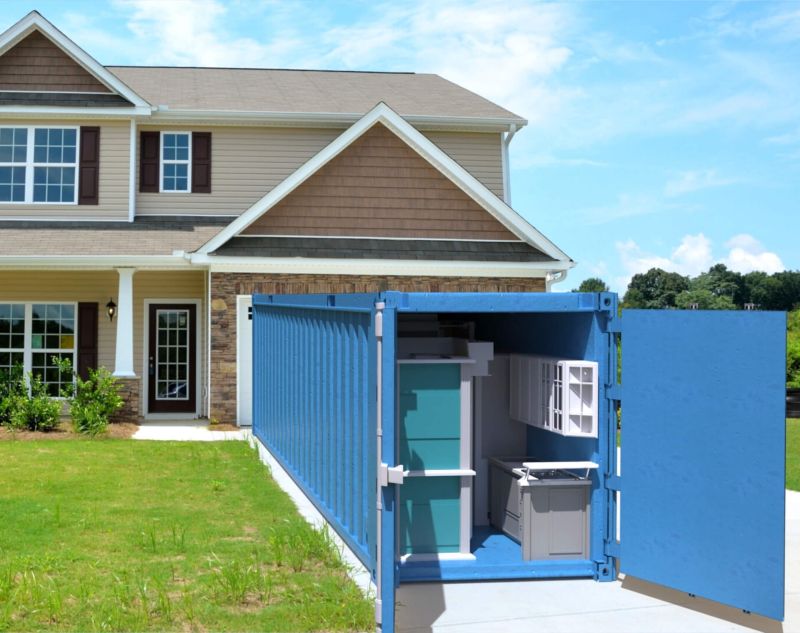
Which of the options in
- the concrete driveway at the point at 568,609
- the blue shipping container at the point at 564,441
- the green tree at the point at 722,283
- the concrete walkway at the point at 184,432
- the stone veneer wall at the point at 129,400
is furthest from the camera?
the green tree at the point at 722,283

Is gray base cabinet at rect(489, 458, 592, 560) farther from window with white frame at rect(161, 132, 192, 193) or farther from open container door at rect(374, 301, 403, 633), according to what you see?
window with white frame at rect(161, 132, 192, 193)

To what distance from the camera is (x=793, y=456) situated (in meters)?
14.6

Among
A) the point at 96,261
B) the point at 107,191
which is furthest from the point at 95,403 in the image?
the point at 107,191

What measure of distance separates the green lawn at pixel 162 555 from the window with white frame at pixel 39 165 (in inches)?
304

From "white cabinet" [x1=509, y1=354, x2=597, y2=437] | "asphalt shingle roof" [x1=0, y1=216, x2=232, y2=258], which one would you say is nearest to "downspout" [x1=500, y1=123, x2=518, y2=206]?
"asphalt shingle roof" [x1=0, y1=216, x2=232, y2=258]

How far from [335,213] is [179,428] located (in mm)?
4780

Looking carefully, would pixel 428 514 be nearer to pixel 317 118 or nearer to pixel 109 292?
pixel 109 292

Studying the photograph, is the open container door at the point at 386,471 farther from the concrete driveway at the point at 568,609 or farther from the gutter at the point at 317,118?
the gutter at the point at 317,118

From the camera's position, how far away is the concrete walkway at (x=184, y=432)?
15.0 m

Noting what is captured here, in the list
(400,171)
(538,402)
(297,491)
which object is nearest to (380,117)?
(400,171)

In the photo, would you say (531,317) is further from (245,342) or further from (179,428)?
(179,428)

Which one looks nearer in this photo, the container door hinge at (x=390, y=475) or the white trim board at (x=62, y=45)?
the container door hinge at (x=390, y=475)

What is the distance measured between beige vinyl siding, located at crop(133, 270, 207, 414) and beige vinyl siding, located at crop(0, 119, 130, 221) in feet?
4.66

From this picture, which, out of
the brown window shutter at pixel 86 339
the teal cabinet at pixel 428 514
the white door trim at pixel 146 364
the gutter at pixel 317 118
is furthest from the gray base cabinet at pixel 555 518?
the brown window shutter at pixel 86 339
